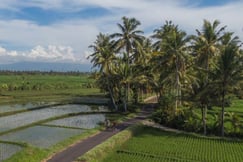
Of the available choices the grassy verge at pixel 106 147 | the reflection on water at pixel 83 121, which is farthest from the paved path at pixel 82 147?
the reflection on water at pixel 83 121

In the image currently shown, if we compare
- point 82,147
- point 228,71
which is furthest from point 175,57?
point 82,147

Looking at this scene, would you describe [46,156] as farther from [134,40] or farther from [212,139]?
[134,40]

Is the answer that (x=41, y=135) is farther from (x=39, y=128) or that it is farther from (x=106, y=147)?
(x=106, y=147)

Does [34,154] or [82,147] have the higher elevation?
[34,154]

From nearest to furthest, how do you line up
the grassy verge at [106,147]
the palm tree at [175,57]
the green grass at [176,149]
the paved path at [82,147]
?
the grassy verge at [106,147], the paved path at [82,147], the green grass at [176,149], the palm tree at [175,57]

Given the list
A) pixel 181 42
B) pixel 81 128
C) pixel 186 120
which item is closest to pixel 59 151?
pixel 81 128

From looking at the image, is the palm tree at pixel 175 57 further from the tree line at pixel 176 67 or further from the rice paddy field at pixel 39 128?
the rice paddy field at pixel 39 128
